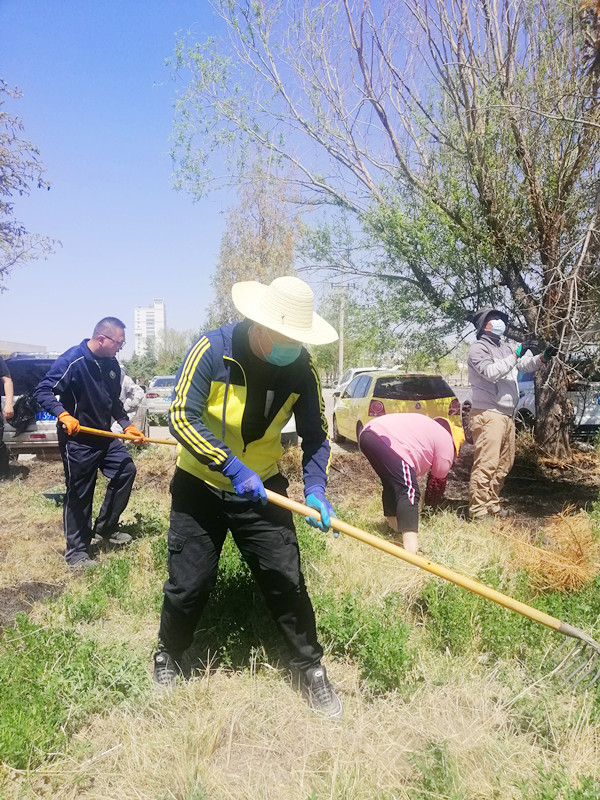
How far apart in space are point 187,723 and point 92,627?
111 centimetres

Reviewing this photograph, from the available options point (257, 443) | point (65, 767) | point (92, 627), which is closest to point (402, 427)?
point (257, 443)

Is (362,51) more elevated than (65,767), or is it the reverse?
(362,51)

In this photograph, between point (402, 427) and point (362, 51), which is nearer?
point (402, 427)

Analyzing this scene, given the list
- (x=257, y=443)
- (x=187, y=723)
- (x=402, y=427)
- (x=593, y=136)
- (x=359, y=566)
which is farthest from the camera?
(x=593, y=136)

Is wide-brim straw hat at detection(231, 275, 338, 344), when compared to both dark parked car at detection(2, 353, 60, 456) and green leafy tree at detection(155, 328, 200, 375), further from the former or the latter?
green leafy tree at detection(155, 328, 200, 375)

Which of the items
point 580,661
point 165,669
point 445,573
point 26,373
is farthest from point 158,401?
point 580,661

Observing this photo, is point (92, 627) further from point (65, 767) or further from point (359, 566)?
point (359, 566)

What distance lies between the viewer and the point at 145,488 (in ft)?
25.1

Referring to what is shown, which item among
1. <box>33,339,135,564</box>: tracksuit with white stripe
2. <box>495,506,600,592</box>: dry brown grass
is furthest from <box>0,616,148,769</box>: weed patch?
<box>495,506,600,592</box>: dry brown grass

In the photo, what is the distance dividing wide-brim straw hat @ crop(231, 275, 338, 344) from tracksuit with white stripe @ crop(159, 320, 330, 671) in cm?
13

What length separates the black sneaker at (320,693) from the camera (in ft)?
8.48

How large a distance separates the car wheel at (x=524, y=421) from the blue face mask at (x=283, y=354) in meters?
6.90

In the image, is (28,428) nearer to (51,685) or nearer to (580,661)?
(51,685)

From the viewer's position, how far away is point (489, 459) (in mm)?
5141
